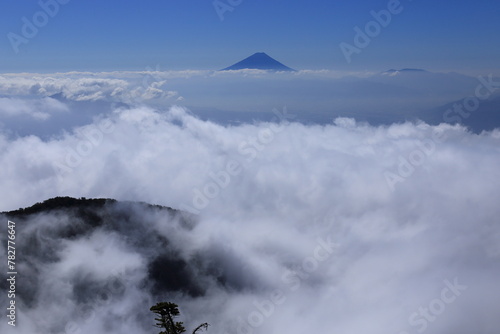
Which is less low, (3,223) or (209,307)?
(3,223)

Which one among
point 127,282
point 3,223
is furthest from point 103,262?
point 3,223

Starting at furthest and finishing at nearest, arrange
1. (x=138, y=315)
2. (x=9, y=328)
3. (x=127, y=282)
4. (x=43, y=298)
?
(x=127, y=282)
(x=138, y=315)
(x=43, y=298)
(x=9, y=328)

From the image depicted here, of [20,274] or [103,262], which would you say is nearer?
[20,274]

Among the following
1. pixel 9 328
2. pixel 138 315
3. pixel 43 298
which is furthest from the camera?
pixel 138 315

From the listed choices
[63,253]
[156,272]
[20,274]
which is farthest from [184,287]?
[20,274]

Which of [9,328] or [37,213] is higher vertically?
[37,213]

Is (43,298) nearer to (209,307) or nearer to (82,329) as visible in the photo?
(82,329)

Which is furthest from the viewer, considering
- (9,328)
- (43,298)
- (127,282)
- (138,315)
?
(127,282)

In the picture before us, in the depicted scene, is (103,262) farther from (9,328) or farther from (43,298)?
(9,328)

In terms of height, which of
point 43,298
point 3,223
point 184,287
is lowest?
point 184,287
